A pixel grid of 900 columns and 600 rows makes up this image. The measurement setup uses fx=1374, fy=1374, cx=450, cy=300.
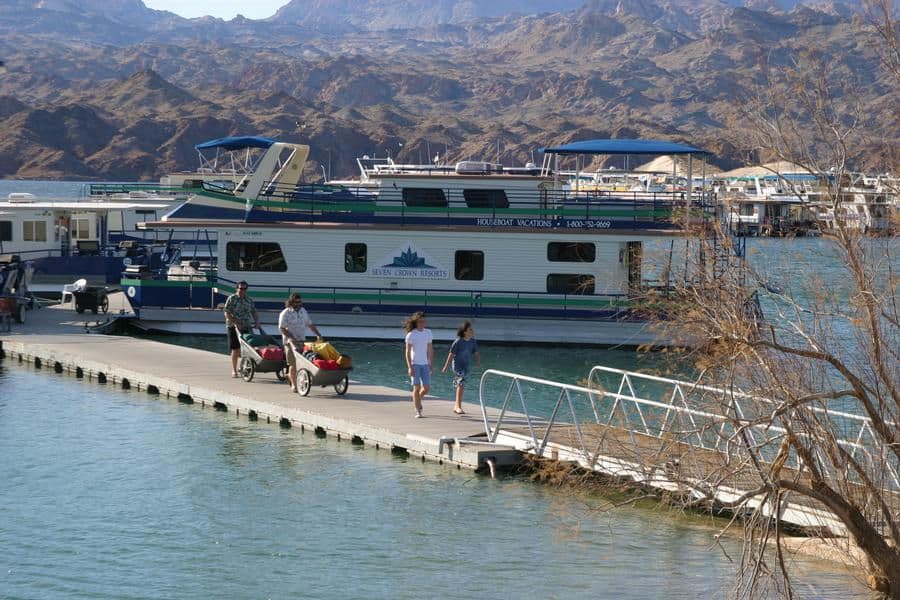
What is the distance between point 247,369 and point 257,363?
22.1 inches

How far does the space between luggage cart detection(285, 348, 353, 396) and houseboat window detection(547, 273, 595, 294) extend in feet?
38.7

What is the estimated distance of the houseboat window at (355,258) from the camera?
1377 inches

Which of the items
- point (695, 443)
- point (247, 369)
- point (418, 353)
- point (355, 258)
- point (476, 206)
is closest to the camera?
point (695, 443)

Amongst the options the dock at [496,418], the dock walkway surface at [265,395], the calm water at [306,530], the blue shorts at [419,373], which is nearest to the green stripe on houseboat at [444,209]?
the dock at [496,418]

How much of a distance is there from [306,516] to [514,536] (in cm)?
280

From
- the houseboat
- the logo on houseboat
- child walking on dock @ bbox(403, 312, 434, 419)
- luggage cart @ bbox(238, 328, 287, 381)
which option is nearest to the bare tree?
child walking on dock @ bbox(403, 312, 434, 419)

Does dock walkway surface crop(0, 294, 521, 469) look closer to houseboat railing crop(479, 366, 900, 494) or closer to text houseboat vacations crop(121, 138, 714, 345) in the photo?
houseboat railing crop(479, 366, 900, 494)

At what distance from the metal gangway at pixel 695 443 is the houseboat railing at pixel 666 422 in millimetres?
20

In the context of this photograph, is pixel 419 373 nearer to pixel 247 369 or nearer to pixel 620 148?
pixel 247 369

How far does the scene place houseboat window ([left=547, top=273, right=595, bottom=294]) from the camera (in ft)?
113

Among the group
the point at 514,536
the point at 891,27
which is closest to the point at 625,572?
the point at 514,536

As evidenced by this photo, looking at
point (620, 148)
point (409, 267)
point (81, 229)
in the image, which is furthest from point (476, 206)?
point (81, 229)

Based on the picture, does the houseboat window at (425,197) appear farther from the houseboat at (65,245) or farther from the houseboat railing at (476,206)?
the houseboat at (65,245)

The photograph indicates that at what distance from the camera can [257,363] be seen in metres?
24.7
